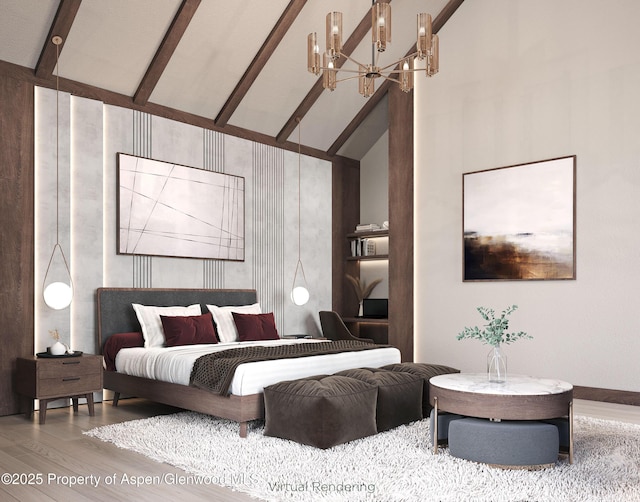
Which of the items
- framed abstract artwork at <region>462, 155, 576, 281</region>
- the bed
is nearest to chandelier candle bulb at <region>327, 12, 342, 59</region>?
the bed

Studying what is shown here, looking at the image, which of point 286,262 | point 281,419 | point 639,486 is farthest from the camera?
point 286,262

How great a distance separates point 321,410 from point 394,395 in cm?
76

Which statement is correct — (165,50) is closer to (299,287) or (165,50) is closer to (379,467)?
(299,287)

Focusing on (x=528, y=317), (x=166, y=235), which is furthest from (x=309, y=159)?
(x=528, y=317)

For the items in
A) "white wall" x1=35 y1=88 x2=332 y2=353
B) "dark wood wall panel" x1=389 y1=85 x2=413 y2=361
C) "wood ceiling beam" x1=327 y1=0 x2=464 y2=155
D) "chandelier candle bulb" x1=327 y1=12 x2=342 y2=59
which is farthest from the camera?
"dark wood wall panel" x1=389 y1=85 x2=413 y2=361

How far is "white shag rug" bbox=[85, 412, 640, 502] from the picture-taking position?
286 centimetres

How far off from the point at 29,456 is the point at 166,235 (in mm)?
2799

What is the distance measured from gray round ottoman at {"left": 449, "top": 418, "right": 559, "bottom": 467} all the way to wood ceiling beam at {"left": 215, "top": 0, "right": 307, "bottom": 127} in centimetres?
427

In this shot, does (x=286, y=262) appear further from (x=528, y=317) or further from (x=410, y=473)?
(x=410, y=473)

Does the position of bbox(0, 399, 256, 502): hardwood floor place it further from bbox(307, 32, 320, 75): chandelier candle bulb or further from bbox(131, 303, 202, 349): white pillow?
bbox(307, 32, 320, 75): chandelier candle bulb

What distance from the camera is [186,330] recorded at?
17.4 ft

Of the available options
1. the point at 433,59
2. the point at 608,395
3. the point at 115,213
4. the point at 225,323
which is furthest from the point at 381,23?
the point at 608,395

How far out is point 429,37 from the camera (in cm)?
392

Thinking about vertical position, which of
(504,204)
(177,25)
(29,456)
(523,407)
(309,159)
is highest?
(177,25)
